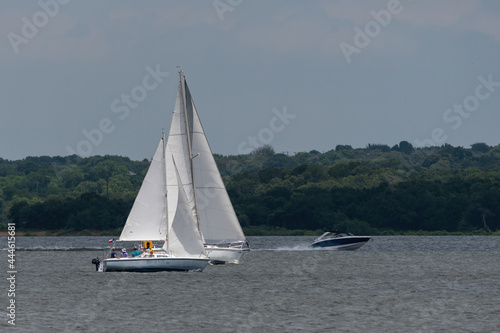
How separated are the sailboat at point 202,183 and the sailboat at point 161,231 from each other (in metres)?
3.25

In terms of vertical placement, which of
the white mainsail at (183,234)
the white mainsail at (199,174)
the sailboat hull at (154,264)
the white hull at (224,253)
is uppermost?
the white mainsail at (199,174)

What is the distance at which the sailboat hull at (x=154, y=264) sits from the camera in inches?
2953

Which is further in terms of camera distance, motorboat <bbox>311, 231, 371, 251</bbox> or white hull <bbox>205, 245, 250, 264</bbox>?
motorboat <bbox>311, 231, 371, 251</bbox>

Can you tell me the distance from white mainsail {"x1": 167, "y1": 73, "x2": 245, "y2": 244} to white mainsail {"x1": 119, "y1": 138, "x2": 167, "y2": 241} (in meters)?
3.42

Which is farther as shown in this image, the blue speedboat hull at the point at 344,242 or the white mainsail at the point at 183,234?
the blue speedboat hull at the point at 344,242

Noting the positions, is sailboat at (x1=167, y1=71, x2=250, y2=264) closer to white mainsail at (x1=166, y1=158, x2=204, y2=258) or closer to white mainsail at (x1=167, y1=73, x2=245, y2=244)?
white mainsail at (x1=167, y1=73, x2=245, y2=244)

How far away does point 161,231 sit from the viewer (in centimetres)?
7875

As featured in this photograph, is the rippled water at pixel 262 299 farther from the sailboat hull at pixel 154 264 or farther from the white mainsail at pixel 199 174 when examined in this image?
the white mainsail at pixel 199 174

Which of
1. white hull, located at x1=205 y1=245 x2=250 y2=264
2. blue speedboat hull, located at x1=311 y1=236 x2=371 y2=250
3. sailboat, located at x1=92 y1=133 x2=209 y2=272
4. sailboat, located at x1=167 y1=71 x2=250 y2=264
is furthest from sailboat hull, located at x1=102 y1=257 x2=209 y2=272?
blue speedboat hull, located at x1=311 y1=236 x2=371 y2=250

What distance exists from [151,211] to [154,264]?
6075 mm

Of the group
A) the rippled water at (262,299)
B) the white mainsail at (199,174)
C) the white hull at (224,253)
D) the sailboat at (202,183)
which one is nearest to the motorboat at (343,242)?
the rippled water at (262,299)

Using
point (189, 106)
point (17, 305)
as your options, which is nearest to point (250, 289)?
point (17, 305)

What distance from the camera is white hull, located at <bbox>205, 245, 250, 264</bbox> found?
283ft

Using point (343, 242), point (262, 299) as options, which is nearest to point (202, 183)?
point (262, 299)
